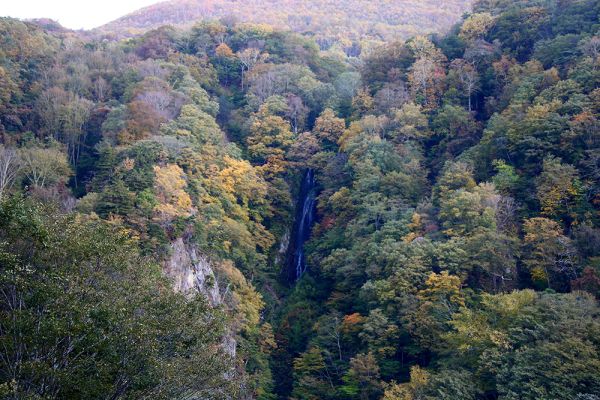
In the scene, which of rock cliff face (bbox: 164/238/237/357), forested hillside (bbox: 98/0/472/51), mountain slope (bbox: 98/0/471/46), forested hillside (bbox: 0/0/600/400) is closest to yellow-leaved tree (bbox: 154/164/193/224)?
forested hillside (bbox: 0/0/600/400)

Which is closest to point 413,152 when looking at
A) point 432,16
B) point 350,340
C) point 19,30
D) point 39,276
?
point 350,340

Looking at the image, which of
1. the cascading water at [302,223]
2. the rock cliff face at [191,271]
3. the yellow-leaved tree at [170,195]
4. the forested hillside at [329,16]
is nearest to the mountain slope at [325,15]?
the forested hillside at [329,16]

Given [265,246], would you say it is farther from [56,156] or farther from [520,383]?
[520,383]

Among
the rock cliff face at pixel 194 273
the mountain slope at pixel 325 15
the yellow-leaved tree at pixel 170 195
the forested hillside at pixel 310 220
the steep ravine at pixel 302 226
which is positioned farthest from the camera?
the mountain slope at pixel 325 15

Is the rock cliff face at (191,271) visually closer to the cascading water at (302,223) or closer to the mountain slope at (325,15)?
the cascading water at (302,223)

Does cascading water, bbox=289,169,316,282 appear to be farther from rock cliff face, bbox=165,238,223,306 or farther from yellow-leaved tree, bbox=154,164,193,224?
yellow-leaved tree, bbox=154,164,193,224

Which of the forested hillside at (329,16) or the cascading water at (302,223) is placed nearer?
the cascading water at (302,223)

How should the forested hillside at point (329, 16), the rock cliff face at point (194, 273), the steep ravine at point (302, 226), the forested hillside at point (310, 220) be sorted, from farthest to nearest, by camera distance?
the forested hillside at point (329, 16)
the steep ravine at point (302, 226)
the rock cliff face at point (194, 273)
the forested hillside at point (310, 220)
